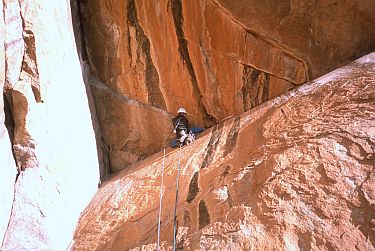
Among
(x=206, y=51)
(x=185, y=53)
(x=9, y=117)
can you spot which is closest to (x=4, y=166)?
(x=9, y=117)

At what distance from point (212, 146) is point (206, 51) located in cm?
232

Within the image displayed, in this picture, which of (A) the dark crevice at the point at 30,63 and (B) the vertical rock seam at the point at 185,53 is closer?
(A) the dark crevice at the point at 30,63

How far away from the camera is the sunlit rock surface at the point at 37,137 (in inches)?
207

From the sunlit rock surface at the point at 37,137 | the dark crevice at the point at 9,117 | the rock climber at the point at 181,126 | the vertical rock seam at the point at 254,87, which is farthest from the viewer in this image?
the vertical rock seam at the point at 254,87

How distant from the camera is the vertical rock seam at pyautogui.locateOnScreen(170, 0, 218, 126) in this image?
7855 mm

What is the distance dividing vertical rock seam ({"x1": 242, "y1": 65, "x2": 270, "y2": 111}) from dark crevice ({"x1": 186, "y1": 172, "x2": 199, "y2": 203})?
8.07ft

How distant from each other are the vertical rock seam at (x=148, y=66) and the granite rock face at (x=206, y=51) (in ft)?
0.06

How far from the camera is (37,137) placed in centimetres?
562

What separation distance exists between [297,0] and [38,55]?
14.8 ft

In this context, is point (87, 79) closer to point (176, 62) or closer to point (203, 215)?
point (176, 62)

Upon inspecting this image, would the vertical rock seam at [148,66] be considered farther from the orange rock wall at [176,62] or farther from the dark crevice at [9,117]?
the dark crevice at [9,117]

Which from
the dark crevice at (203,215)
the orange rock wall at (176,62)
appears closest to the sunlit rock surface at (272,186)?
the dark crevice at (203,215)

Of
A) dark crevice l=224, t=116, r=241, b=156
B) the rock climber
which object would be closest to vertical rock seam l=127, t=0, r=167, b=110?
the rock climber

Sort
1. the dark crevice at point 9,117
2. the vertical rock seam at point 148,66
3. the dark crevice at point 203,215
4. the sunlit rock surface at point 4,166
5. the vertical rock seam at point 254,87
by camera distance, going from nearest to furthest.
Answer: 1. the dark crevice at point 203,215
2. the sunlit rock surface at point 4,166
3. the dark crevice at point 9,117
4. the vertical rock seam at point 254,87
5. the vertical rock seam at point 148,66
